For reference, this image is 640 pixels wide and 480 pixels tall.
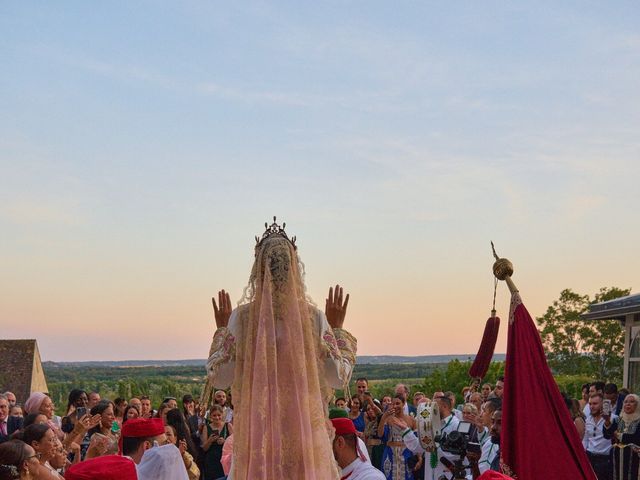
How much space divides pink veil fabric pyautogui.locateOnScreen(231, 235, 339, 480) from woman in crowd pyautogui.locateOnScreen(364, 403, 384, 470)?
896 centimetres

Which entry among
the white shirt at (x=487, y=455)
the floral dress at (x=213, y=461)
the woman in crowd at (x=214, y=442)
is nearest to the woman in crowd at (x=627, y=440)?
the white shirt at (x=487, y=455)

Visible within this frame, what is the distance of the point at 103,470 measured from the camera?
4688 millimetres

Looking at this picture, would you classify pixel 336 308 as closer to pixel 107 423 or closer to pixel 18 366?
pixel 107 423

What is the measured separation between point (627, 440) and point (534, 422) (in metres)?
6.61

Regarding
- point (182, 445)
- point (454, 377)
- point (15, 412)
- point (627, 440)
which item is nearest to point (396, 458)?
point (627, 440)

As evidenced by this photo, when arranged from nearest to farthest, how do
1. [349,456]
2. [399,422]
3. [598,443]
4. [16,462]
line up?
1. [16,462]
2. [349,456]
3. [399,422]
4. [598,443]

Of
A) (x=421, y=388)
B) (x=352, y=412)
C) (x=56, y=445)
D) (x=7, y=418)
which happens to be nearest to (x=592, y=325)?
(x=421, y=388)

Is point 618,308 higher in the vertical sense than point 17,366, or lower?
higher

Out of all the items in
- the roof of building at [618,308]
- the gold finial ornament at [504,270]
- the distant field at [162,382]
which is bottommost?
the distant field at [162,382]

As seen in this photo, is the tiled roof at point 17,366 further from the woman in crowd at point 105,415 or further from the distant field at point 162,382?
the woman in crowd at point 105,415

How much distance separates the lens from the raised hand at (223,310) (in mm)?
5426

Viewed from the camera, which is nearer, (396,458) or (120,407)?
(396,458)

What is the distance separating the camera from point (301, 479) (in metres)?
5.02

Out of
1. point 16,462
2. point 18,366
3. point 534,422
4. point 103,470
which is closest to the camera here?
point 103,470
